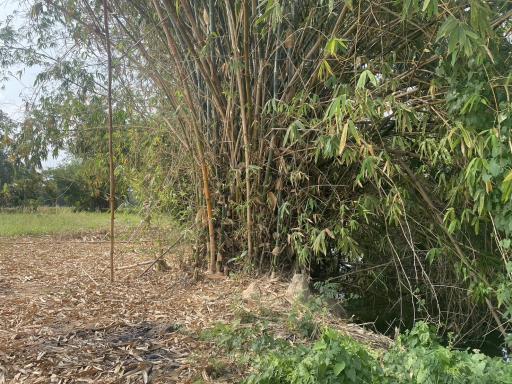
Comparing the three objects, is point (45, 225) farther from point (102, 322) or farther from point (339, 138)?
point (339, 138)

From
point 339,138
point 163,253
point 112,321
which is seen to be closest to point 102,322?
point 112,321

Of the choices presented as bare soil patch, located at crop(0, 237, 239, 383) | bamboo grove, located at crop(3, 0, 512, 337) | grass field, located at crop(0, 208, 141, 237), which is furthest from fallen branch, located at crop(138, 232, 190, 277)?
grass field, located at crop(0, 208, 141, 237)

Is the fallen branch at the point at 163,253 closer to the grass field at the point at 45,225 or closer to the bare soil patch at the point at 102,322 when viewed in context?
the bare soil patch at the point at 102,322

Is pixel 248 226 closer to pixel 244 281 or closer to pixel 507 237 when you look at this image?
pixel 244 281

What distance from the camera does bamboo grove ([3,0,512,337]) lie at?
10.4 ft

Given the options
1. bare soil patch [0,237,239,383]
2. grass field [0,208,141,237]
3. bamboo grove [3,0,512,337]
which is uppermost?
bamboo grove [3,0,512,337]

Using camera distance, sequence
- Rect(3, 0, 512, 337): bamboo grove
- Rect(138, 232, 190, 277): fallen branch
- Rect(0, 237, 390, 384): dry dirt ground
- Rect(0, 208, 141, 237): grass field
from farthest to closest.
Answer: Rect(0, 208, 141, 237): grass field
Rect(138, 232, 190, 277): fallen branch
Rect(3, 0, 512, 337): bamboo grove
Rect(0, 237, 390, 384): dry dirt ground

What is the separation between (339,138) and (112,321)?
185 centimetres

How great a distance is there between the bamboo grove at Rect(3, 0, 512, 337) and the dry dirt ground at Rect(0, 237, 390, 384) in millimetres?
472

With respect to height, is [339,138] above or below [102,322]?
above

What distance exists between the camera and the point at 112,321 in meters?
3.52

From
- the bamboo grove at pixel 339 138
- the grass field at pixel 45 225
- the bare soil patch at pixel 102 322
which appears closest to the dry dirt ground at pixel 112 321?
the bare soil patch at pixel 102 322

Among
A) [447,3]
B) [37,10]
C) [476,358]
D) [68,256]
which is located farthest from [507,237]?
[68,256]

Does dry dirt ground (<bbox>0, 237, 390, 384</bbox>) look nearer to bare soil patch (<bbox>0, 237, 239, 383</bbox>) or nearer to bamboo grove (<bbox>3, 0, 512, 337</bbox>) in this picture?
bare soil patch (<bbox>0, 237, 239, 383</bbox>)
